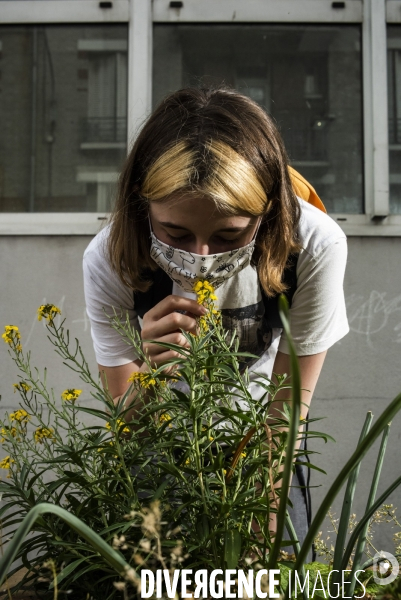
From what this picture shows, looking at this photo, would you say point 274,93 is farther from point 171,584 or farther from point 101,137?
point 171,584

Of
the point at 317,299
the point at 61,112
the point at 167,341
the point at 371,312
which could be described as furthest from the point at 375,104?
the point at 167,341

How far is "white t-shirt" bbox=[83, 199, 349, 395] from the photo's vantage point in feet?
5.15

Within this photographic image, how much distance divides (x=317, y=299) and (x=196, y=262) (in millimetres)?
371

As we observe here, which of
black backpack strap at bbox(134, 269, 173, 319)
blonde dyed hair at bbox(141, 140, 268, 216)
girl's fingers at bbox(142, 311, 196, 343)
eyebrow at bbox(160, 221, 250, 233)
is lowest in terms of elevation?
girl's fingers at bbox(142, 311, 196, 343)

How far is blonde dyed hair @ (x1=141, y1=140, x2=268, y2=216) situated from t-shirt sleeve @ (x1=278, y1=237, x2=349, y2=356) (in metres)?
0.25

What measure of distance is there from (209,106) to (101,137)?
8.15ft

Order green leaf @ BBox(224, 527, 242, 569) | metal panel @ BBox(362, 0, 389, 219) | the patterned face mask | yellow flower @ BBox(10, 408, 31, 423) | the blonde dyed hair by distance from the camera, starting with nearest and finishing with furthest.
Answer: green leaf @ BBox(224, 527, 242, 569) < yellow flower @ BBox(10, 408, 31, 423) < the blonde dyed hair < the patterned face mask < metal panel @ BBox(362, 0, 389, 219)

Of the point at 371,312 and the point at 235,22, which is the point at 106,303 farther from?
the point at 235,22

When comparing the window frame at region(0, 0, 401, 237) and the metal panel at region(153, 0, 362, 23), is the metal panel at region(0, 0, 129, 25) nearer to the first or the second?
the window frame at region(0, 0, 401, 237)

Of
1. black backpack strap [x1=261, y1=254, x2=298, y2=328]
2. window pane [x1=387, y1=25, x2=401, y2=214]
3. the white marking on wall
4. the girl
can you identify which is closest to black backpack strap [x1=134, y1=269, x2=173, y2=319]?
the girl

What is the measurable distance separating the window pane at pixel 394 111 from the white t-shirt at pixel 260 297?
7.43 ft

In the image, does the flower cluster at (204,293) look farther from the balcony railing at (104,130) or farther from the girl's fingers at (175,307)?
the balcony railing at (104,130)

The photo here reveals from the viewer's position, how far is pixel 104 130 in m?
3.82

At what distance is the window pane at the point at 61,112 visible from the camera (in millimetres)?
3803
